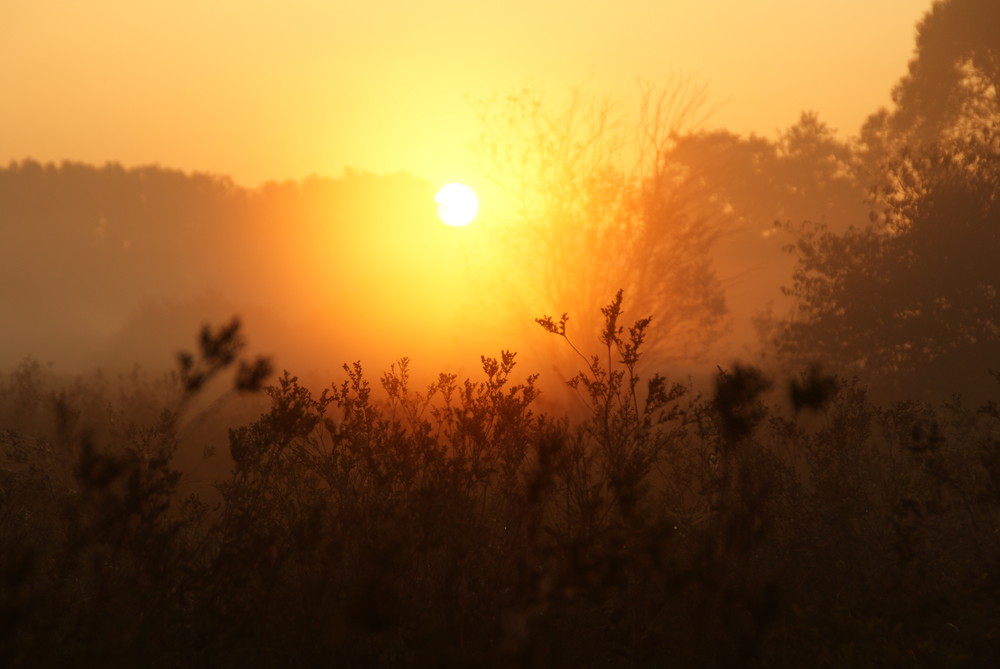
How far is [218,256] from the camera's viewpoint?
2825 inches

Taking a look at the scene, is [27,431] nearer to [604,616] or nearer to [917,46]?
[604,616]

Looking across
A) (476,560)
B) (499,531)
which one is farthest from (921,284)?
(476,560)

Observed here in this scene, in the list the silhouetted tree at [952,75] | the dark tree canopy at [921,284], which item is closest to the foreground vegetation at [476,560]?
the dark tree canopy at [921,284]

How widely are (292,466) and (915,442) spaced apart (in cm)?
466

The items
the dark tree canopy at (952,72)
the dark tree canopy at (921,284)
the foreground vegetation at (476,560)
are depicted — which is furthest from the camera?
the dark tree canopy at (952,72)

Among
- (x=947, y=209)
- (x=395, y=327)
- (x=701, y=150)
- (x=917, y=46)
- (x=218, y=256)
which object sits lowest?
(x=947, y=209)

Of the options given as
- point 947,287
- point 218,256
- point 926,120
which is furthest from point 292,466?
point 218,256

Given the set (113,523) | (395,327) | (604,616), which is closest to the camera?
(113,523)

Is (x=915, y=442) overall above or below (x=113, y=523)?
above

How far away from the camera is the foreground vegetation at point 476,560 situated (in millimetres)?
5945

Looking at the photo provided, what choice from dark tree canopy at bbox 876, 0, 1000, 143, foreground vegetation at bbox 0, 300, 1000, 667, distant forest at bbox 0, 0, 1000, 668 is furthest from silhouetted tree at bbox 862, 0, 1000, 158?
foreground vegetation at bbox 0, 300, 1000, 667

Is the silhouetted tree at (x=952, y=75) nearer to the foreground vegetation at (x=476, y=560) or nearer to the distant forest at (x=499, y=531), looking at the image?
the distant forest at (x=499, y=531)

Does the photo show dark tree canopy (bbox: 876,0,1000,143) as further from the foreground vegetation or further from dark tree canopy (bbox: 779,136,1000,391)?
the foreground vegetation

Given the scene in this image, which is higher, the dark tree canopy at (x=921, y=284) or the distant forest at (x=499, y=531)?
the dark tree canopy at (x=921, y=284)
